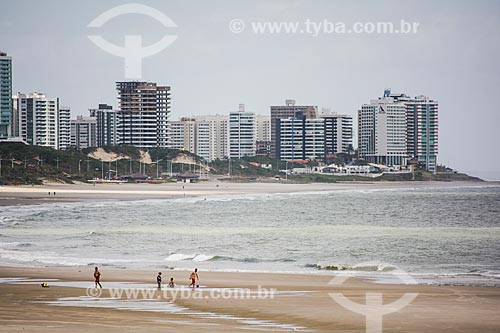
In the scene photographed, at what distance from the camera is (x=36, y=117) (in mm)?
194500

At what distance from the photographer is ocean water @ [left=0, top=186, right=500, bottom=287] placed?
3703 cm

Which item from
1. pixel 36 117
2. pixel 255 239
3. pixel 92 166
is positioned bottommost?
pixel 255 239

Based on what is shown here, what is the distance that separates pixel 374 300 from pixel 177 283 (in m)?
7.59

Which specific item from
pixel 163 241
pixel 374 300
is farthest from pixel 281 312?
pixel 163 241

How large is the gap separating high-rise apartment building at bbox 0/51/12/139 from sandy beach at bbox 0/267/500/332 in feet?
504

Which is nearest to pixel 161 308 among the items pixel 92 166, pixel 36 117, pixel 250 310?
pixel 250 310

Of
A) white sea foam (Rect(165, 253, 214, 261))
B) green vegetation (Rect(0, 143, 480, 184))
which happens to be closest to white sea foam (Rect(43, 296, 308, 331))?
white sea foam (Rect(165, 253, 214, 261))

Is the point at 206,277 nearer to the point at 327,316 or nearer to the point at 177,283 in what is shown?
the point at 177,283

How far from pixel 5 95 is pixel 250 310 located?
169 metres

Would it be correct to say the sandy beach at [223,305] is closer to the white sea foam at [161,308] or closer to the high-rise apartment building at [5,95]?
the white sea foam at [161,308]

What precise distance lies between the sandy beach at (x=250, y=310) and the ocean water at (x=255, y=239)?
4355mm

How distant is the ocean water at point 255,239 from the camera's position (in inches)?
1458

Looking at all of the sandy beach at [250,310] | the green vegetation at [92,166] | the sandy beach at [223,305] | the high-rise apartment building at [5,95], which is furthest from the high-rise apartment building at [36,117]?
the sandy beach at [250,310]

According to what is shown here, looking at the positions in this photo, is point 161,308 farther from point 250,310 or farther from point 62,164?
point 62,164
